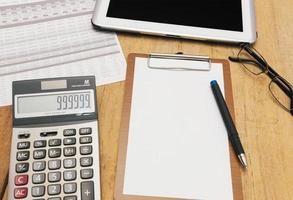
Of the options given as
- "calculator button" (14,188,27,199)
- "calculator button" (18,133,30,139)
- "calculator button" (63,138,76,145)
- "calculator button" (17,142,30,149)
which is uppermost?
"calculator button" (18,133,30,139)

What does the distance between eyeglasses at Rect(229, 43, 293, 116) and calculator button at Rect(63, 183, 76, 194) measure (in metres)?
0.33

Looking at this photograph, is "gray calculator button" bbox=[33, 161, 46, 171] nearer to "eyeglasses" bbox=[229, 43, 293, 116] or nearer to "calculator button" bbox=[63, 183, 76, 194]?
"calculator button" bbox=[63, 183, 76, 194]

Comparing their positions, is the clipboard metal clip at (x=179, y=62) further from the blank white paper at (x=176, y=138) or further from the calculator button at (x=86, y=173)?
the calculator button at (x=86, y=173)

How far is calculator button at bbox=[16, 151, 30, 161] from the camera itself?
48 centimetres

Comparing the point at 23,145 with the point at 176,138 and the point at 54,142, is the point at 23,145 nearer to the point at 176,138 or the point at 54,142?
the point at 54,142

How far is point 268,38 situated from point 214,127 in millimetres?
223

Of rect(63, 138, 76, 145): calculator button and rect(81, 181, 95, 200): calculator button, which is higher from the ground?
rect(63, 138, 76, 145): calculator button

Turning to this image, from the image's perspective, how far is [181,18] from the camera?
0.63m

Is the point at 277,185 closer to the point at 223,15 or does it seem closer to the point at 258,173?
the point at 258,173

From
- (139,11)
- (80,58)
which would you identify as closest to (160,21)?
(139,11)

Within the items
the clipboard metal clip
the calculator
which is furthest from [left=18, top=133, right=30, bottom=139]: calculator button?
the clipboard metal clip

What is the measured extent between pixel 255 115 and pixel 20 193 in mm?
361

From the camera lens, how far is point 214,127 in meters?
0.54

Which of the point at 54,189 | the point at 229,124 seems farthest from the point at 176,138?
the point at 54,189
